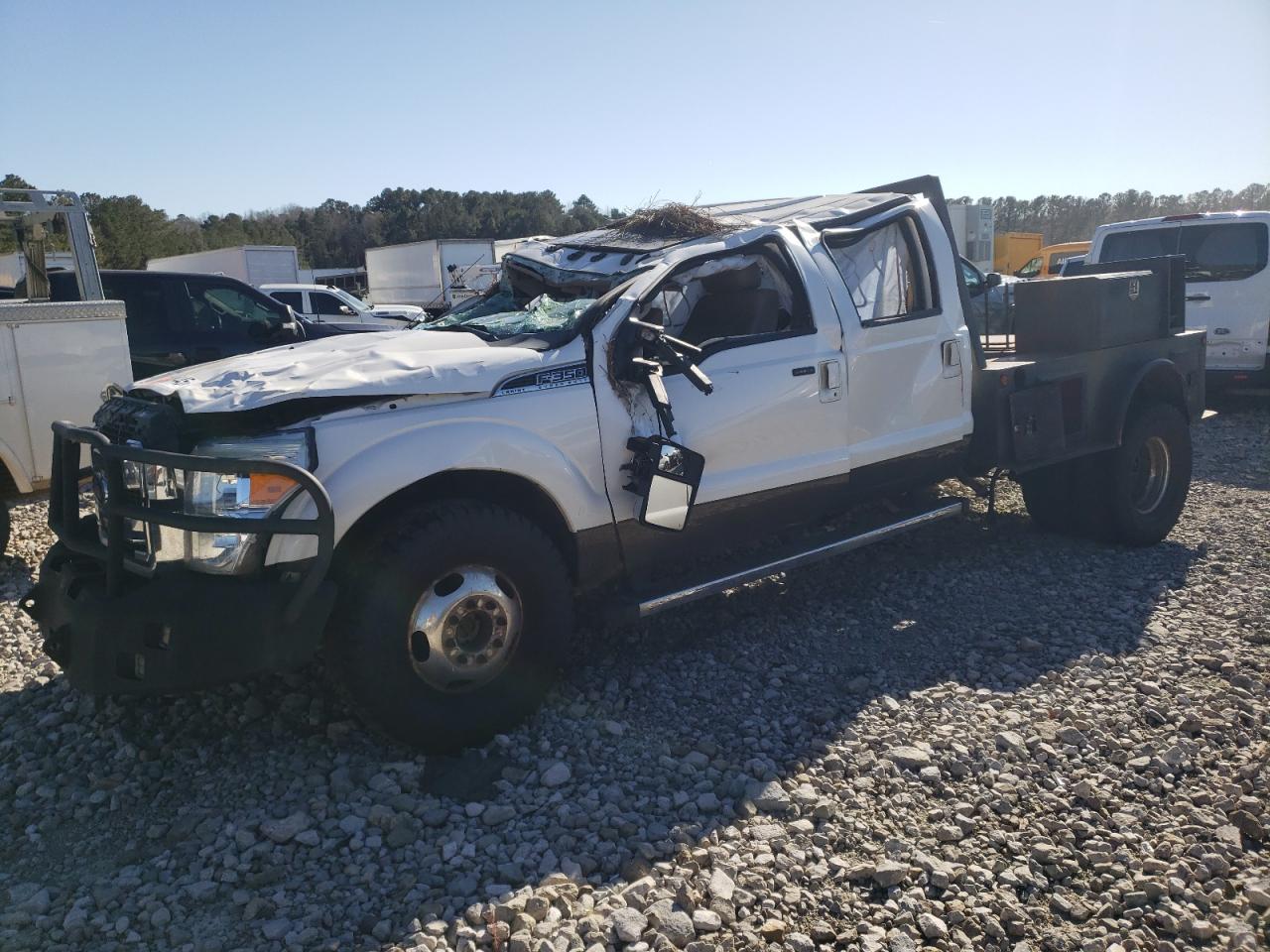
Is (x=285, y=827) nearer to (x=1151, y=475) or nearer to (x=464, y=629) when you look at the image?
(x=464, y=629)

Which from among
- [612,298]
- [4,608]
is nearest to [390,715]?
[612,298]

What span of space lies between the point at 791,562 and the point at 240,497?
248 cm

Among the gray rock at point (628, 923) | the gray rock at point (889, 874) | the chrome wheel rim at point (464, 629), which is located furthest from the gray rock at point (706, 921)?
the chrome wheel rim at point (464, 629)

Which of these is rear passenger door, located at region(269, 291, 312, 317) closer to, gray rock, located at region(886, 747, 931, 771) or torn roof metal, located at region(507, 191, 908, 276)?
torn roof metal, located at region(507, 191, 908, 276)

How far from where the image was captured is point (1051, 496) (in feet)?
21.4

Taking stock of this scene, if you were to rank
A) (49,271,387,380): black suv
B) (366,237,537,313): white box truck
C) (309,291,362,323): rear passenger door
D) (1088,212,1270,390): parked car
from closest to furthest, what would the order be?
(49,271,387,380): black suv, (1088,212,1270,390): parked car, (309,291,362,323): rear passenger door, (366,237,537,313): white box truck

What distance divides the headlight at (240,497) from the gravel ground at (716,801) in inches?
33.4

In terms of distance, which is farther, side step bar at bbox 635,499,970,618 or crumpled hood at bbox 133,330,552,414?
side step bar at bbox 635,499,970,618

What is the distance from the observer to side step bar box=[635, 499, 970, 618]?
13.8ft

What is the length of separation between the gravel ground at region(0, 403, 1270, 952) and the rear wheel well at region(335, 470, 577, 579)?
2.43 feet

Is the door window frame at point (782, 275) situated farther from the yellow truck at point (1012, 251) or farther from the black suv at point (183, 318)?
the yellow truck at point (1012, 251)

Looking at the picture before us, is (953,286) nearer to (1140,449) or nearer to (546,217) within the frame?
(1140,449)

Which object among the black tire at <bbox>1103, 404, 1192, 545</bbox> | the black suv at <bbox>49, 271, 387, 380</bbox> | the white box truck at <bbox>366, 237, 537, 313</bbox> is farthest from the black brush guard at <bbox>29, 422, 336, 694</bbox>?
the white box truck at <bbox>366, 237, 537, 313</bbox>

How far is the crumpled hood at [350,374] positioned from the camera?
11.6 ft
